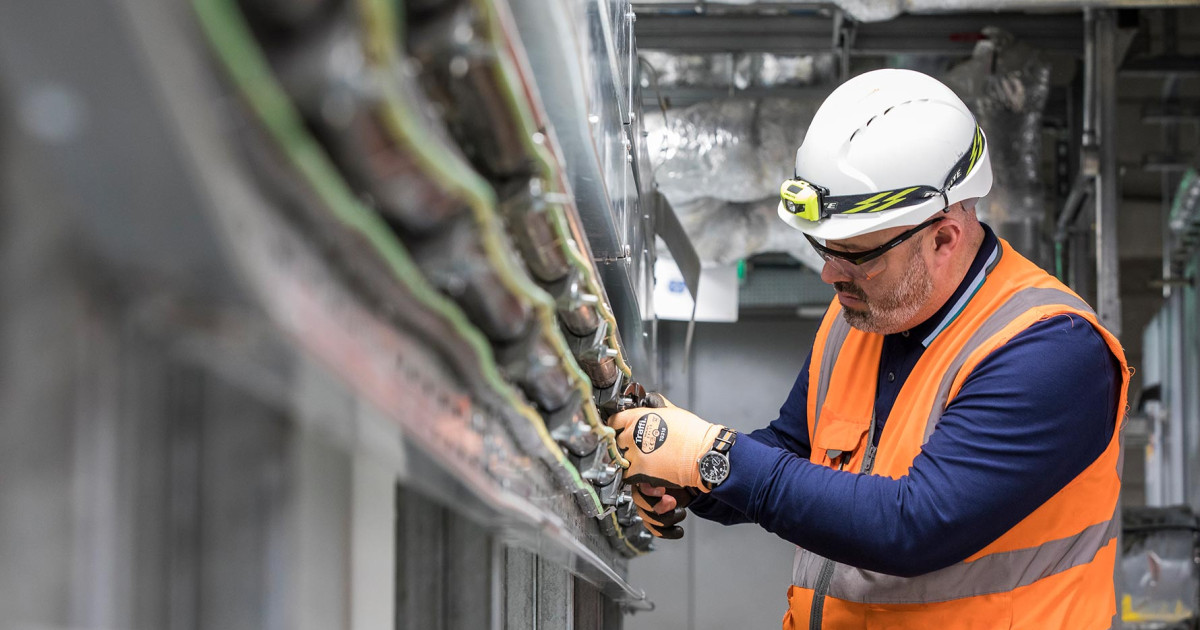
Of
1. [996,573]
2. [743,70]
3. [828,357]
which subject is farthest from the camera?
[743,70]

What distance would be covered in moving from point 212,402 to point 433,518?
45cm

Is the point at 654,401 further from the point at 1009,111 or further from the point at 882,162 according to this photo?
the point at 1009,111

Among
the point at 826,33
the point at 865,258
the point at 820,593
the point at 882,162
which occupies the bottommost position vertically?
the point at 820,593

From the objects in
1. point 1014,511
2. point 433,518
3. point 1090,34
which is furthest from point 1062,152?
point 433,518

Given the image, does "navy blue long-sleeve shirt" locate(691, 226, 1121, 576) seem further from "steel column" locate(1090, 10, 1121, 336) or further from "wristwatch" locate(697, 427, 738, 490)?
"steel column" locate(1090, 10, 1121, 336)

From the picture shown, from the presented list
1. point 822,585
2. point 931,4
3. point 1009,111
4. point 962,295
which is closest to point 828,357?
point 962,295

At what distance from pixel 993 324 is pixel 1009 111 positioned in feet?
6.21

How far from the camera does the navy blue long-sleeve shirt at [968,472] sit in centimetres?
153

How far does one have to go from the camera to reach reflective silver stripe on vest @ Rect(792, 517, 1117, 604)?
163cm

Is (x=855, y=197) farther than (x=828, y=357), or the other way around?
(x=828, y=357)

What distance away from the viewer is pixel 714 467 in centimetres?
160

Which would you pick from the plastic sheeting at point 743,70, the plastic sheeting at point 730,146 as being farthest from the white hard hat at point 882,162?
the plastic sheeting at point 743,70

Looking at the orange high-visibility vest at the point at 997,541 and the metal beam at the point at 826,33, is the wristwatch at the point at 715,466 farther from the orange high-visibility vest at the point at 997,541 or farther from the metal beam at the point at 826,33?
the metal beam at the point at 826,33

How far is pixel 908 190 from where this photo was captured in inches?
65.6
